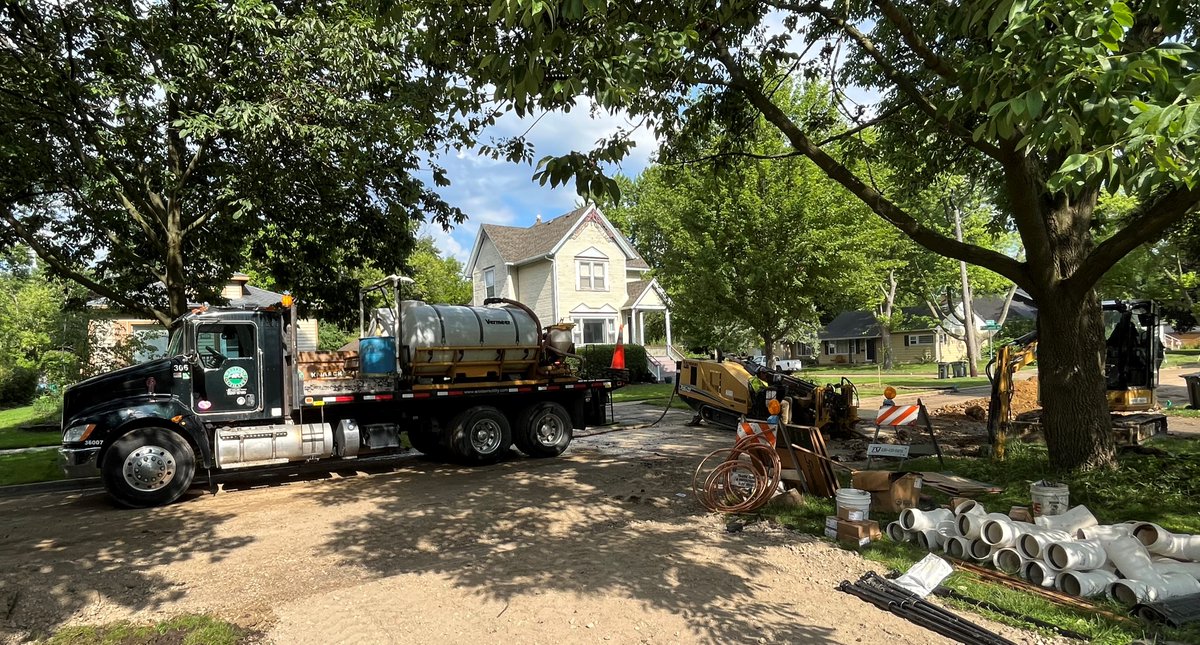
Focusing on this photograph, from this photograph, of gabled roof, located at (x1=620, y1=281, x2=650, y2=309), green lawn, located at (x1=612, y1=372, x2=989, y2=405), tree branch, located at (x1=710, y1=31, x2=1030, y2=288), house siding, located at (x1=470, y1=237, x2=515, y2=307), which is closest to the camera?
tree branch, located at (x1=710, y1=31, x2=1030, y2=288)

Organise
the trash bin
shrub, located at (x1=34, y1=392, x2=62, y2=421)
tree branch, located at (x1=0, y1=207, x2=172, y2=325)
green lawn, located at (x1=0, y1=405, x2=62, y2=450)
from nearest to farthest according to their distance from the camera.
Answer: tree branch, located at (x1=0, y1=207, x2=172, y2=325)
green lawn, located at (x1=0, y1=405, x2=62, y2=450)
the trash bin
shrub, located at (x1=34, y1=392, x2=62, y2=421)

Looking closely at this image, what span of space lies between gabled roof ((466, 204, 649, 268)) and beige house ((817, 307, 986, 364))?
914 inches

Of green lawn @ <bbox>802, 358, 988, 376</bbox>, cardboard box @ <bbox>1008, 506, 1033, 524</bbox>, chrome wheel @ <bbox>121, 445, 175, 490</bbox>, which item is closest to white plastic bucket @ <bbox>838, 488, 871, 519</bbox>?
cardboard box @ <bbox>1008, 506, 1033, 524</bbox>

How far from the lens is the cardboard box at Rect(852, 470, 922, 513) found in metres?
6.43

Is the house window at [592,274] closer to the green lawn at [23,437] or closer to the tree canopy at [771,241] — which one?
the tree canopy at [771,241]

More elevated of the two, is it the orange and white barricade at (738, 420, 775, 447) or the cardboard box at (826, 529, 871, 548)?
the orange and white barricade at (738, 420, 775, 447)

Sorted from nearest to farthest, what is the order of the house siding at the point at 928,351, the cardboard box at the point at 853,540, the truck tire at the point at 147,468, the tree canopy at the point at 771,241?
the cardboard box at the point at 853,540 → the truck tire at the point at 147,468 → the tree canopy at the point at 771,241 → the house siding at the point at 928,351

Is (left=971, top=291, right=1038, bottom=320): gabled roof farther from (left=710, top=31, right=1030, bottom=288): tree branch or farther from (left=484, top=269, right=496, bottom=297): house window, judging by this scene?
(left=710, top=31, right=1030, bottom=288): tree branch

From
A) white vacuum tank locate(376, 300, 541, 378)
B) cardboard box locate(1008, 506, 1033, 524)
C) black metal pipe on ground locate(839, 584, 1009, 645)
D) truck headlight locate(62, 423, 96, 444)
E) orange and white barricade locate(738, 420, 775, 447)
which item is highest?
white vacuum tank locate(376, 300, 541, 378)

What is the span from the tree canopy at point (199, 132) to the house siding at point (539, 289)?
1741 cm

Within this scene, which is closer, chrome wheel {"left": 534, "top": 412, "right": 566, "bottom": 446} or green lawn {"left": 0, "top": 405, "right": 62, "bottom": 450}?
chrome wheel {"left": 534, "top": 412, "right": 566, "bottom": 446}

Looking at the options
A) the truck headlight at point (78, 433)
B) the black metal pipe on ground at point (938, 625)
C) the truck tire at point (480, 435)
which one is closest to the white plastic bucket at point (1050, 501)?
the black metal pipe on ground at point (938, 625)

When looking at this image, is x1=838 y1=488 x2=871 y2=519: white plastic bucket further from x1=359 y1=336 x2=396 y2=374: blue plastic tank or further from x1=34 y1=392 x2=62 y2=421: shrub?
x1=34 y1=392 x2=62 y2=421: shrub

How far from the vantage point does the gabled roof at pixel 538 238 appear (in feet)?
100
